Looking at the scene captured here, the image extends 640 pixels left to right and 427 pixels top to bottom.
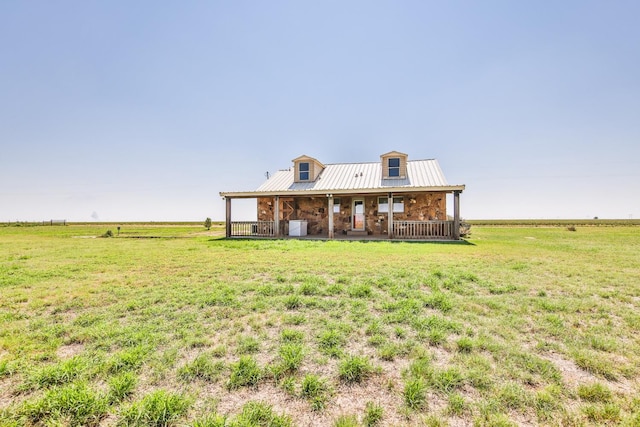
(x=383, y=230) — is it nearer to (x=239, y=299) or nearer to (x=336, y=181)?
(x=336, y=181)

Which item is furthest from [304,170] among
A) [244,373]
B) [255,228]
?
[244,373]

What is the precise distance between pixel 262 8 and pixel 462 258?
14026mm

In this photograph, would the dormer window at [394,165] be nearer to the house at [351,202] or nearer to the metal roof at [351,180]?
the house at [351,202]

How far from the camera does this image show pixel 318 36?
14203mm

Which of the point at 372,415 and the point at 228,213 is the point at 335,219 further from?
the point at 372,415

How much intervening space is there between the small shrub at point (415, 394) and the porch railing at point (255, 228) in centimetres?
1491

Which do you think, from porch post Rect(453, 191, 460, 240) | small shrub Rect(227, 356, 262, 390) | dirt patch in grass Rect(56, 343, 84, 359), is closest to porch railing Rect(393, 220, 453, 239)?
porch post Rect(453, 191, 460, 240)

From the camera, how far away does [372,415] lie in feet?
6.15

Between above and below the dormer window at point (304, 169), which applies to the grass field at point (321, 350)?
below

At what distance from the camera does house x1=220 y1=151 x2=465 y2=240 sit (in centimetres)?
1513

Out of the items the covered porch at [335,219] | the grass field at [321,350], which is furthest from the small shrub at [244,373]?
the covered porch at [335,219]

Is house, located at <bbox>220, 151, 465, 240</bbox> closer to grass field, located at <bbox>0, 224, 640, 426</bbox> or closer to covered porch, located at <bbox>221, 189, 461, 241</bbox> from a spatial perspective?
covered porch, located at <bbox>221, 189, 461, 241</bbox>

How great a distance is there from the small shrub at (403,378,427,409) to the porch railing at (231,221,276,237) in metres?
14.9

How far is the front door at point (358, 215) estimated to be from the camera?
1747cm
